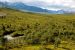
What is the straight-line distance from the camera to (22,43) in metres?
116

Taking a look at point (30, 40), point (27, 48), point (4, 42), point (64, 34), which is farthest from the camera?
point (64, 34)

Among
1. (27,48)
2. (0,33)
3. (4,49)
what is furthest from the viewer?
(0,33)

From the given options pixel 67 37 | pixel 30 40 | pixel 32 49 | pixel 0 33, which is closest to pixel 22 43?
pixel 30 40

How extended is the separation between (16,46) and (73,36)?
2112 inches

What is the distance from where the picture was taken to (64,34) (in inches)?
6024

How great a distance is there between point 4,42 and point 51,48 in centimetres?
2613

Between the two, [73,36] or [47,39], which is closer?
[47,39]

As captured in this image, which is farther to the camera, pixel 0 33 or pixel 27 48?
pixel 0 33

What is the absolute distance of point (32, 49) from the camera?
101 meters

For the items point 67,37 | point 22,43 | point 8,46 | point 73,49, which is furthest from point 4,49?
point 67,37

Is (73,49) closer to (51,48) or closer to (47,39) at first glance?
(51,48)

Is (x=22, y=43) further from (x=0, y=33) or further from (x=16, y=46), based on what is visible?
(x=0, y=33)

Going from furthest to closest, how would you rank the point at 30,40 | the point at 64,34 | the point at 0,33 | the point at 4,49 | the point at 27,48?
the point at 64,34 < the point at 0,33 < the point at 30,40 < the point at 27,48 < the point at 4,49

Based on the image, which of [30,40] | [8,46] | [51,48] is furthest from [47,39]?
[8,46]
